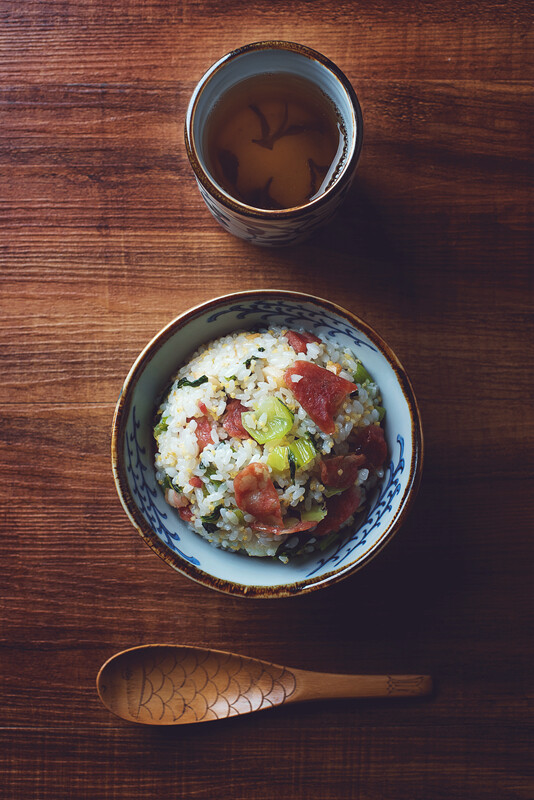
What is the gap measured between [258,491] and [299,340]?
386mm

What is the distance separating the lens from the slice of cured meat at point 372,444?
4.76 feet

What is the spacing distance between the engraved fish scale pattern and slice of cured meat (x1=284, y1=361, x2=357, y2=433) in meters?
0.75

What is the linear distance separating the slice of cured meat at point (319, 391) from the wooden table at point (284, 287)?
39 cm

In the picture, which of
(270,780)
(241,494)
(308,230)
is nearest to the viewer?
(241,494)

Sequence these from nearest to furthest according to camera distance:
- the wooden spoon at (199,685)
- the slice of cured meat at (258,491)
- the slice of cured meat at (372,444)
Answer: the slice of cured meat at (258,491), the slice of cured meat at (372,444), the wooden spoon at (199,685)

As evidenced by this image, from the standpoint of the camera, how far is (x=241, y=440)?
1401 mm

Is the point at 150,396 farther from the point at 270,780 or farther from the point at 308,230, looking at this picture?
the point at 270,780

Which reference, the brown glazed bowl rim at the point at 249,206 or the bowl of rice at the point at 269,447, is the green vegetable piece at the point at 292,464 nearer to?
the bowl of rice at the point at 269,447

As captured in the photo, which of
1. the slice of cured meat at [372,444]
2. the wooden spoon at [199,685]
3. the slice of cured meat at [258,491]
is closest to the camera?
the slice of cured meat at [258,491]

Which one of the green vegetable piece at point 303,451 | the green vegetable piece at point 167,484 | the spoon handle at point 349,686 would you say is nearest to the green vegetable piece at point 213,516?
the green vegetable piece at point 167,484

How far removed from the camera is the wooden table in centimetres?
171

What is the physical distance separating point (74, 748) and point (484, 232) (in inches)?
73.4

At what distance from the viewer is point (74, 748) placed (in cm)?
172

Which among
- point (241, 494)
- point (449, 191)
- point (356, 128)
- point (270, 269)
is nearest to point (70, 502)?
point (241, 494)
